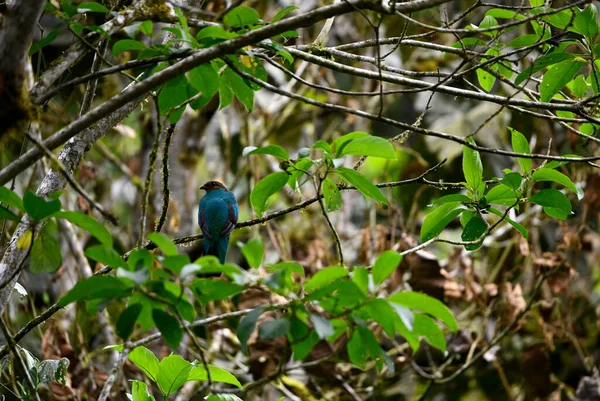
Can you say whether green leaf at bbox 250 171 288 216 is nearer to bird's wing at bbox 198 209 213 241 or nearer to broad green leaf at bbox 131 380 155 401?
broad green leaf at bbox 131 380 155 401

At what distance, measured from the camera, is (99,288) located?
5.11 ft

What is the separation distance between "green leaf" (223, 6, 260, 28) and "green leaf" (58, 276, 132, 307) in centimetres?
80

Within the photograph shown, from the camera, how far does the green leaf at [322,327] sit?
4.67 ft

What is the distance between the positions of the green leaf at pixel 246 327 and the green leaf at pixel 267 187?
0.61m

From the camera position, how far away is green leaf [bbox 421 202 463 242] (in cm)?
230

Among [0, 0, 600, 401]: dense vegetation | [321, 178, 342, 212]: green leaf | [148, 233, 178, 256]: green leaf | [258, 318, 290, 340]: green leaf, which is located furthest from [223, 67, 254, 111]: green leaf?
[258, 318, 290, 340]: green leaf

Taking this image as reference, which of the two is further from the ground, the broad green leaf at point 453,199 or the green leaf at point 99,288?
the broad green leaf at point 453,199

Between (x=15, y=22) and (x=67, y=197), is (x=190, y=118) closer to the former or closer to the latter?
(x=67, y=197)

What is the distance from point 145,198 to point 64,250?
3.74 metres

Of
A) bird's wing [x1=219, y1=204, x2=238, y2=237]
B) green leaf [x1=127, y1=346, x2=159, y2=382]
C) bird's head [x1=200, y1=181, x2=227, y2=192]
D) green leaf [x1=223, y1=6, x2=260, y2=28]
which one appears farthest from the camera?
bird's head [x1=200, y1=181, x2=227, y2=192]

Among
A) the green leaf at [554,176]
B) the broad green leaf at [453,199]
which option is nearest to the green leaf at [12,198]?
the broad green leaf at [453,199]

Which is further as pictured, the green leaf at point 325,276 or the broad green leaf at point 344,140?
the broad green leaf at point 344,140

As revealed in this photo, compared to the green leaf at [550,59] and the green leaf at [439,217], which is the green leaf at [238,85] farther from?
the green leaf at [550,59]

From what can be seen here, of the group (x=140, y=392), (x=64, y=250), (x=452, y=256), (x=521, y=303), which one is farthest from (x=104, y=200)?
(x=140, y=392)
